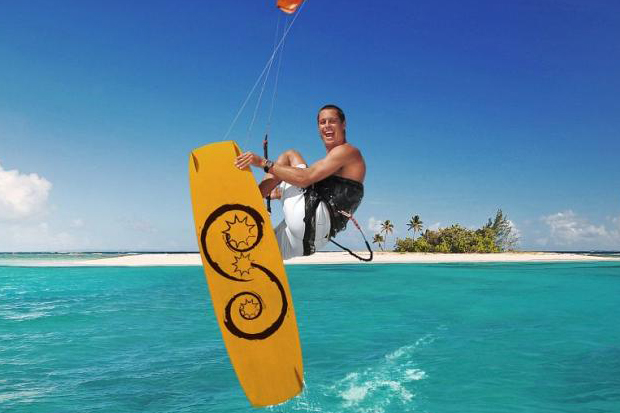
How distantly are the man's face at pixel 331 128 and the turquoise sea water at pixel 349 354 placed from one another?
730cm

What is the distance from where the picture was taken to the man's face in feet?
13.2

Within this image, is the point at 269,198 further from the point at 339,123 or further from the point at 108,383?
the point at 108,383

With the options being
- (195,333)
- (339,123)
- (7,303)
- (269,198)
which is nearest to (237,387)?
(195,333)

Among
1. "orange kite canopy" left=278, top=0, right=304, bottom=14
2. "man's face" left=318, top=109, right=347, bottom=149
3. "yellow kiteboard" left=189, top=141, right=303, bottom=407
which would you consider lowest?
"yellow kiteboard" left=189, top=141, right=303, bottom=407

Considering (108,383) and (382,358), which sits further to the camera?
(382,358)

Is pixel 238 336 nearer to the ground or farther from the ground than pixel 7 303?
farther from the ground

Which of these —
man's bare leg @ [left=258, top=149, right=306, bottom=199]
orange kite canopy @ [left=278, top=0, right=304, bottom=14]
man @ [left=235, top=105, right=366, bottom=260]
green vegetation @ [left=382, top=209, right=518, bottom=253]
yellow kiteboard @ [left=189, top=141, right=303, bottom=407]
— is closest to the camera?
man @ [left=235, top=105, right=366, bottom=260]

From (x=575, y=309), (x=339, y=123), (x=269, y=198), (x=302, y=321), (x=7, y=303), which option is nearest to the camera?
(x=339, y=123)

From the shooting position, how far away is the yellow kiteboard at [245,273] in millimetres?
4426

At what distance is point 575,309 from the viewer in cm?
2369

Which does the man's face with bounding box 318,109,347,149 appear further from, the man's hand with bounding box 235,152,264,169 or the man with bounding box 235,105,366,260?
the man's hand with bounding box 235,152,264,169

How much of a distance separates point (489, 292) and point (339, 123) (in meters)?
28.9

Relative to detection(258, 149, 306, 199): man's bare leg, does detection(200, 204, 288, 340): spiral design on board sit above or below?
below

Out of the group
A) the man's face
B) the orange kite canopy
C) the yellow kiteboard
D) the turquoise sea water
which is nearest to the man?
the man's face
